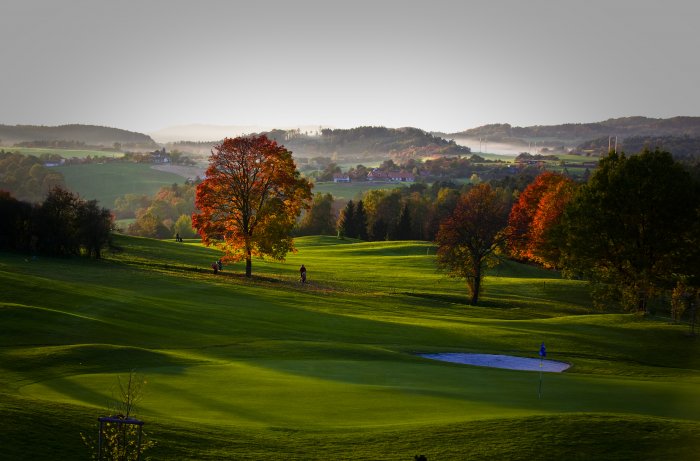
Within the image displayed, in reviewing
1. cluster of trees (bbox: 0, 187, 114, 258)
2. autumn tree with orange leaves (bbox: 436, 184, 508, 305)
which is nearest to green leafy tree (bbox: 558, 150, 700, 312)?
autumn tree with orange leaves (bbox: 436, 184, 508, 305)

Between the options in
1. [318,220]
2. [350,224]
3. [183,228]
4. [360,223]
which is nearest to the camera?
[350,224]

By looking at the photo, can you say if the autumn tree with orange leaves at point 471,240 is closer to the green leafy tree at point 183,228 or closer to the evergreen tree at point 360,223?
the evergreen tree at point 360,223

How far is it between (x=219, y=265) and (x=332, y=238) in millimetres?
59717

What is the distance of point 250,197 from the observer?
6638 centimetres

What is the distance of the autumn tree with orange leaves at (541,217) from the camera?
66.7m

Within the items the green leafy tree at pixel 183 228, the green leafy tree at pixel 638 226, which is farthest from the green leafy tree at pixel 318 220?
the green leafy tree at pixel 638 226

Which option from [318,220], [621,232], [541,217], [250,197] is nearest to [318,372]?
[621,232]

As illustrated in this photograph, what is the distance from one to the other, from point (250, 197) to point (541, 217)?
118 feet

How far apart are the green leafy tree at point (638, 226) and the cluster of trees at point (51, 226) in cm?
4314

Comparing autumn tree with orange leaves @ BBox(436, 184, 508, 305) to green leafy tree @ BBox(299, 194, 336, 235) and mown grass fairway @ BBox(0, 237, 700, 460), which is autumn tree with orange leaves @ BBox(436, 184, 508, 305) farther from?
green leafy tree @ BBox(299, 194, 336, 235)

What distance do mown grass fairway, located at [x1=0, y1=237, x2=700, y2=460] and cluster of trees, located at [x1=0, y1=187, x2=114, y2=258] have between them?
3322 millimetres

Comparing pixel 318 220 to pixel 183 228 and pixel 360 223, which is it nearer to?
pixel 360 223

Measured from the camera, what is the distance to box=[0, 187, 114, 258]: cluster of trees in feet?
213

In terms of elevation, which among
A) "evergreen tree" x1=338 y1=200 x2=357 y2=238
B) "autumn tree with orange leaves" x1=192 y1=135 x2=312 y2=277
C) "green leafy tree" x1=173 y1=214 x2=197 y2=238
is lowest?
"green leafy tree" x1=173 y1=214 x2=197 y2=238
